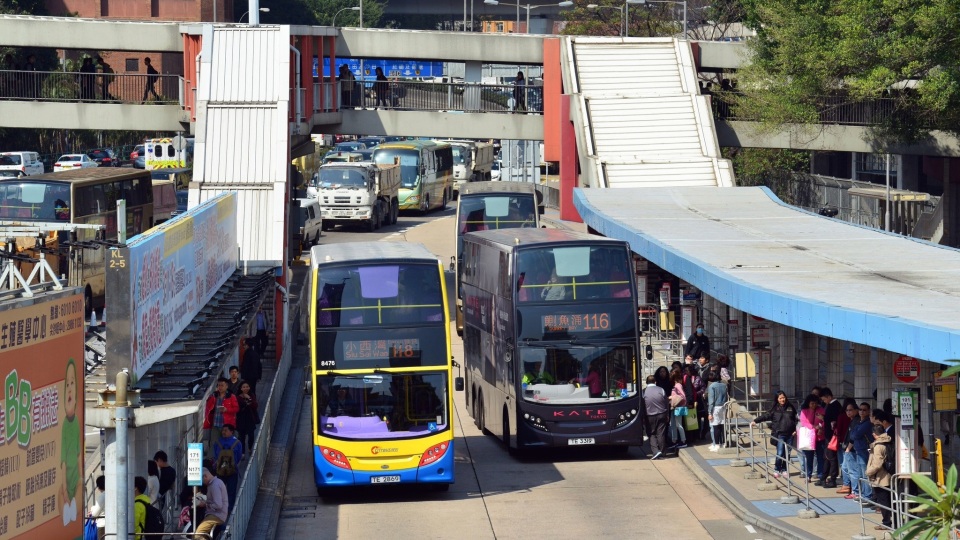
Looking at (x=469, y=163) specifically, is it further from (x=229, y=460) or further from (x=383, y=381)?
(x=229, y=460)

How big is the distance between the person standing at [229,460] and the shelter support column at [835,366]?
34.3 ft

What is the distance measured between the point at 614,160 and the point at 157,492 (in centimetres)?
2928

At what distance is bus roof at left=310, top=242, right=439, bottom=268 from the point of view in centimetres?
2227

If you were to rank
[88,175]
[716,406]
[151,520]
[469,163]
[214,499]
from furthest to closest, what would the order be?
1. [469,163]
2. [88,175]
3. [716,406]
4. [214,499]
5. [151,520]

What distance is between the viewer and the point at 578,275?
24.0m

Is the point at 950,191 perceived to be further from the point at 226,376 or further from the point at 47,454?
the point at 47,454

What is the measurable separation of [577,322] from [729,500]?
427 centimetres

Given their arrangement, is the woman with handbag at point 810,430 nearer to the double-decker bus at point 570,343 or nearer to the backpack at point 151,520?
the double-decker bus at point 570,343

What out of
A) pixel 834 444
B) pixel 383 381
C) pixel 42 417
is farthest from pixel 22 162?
pixel 42 417

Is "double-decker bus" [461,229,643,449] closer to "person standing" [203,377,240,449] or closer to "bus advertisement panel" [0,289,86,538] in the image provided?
"person standing" [203,377,240,449]

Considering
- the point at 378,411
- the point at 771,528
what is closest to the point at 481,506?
the point at 378,411

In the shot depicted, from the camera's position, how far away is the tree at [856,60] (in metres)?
36.9

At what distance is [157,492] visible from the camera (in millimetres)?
17781

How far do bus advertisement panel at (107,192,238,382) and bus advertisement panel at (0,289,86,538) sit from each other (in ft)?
8.93
